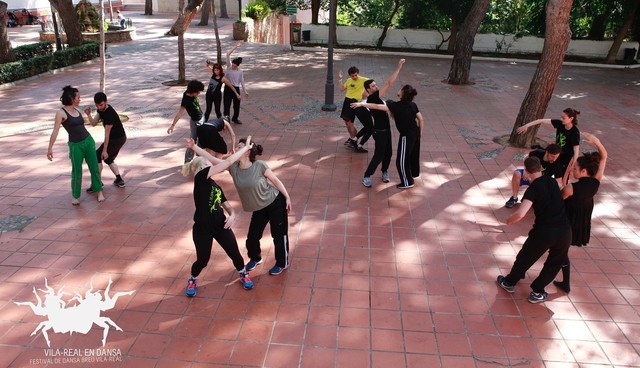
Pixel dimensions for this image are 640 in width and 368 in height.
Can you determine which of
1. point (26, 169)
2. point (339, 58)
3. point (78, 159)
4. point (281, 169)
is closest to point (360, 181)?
point (281, 169)

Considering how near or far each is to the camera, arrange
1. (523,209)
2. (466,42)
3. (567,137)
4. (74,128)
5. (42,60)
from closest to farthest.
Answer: (523,209) → (74,128) → (567,137) → (466,42) → (42,60)

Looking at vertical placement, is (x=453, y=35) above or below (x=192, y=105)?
above

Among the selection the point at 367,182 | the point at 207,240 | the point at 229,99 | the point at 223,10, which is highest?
the point at 223,10

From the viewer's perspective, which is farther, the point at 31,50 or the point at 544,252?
the point at 31,50

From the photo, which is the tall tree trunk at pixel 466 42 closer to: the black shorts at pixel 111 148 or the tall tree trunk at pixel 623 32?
the tall tree trunk at pixel 623 32

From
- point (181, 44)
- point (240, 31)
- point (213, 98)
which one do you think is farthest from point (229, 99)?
point (240, 31)

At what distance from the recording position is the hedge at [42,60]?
14.1 m

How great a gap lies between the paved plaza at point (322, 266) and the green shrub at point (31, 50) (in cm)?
698

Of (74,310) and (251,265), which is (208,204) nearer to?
(251,265)

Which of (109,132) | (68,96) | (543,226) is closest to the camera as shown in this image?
(543,226)

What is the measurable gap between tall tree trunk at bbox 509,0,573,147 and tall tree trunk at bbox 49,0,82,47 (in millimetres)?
17101

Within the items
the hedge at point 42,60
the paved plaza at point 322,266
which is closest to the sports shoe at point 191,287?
the paved plaza at point 322,266

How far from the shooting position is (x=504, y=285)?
4.96 meters

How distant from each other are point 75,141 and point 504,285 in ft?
18.6
